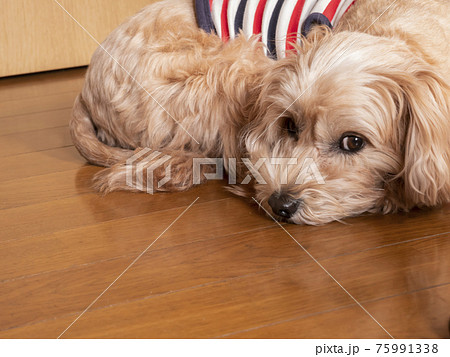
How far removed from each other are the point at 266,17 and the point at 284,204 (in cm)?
92

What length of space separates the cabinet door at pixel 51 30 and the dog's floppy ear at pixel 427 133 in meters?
2.86

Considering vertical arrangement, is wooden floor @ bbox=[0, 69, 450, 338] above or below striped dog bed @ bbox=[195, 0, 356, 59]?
below

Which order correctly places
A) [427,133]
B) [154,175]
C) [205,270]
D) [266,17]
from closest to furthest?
[205,270]
[427,133]
[154,175]
[266,17]

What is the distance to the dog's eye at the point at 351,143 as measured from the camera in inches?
67.4

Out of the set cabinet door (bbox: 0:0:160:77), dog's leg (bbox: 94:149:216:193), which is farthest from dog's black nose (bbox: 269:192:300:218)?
cabinet door (bbox: 0:0:160:77)

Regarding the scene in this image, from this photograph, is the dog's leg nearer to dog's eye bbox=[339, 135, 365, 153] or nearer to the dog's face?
the dog's face

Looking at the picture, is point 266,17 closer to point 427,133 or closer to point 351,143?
point 351,143

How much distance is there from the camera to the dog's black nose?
1699mm

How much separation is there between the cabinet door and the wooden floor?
2094mm

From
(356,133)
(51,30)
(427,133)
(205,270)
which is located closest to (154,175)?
(205,270)

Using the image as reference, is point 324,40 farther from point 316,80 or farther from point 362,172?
point 362,172

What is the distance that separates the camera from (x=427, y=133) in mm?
1629

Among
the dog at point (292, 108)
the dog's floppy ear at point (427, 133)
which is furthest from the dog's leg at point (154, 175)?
the dog's floppy ear at point (427, 133)

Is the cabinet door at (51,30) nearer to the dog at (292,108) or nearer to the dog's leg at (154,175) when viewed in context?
the dog at (292,108)
